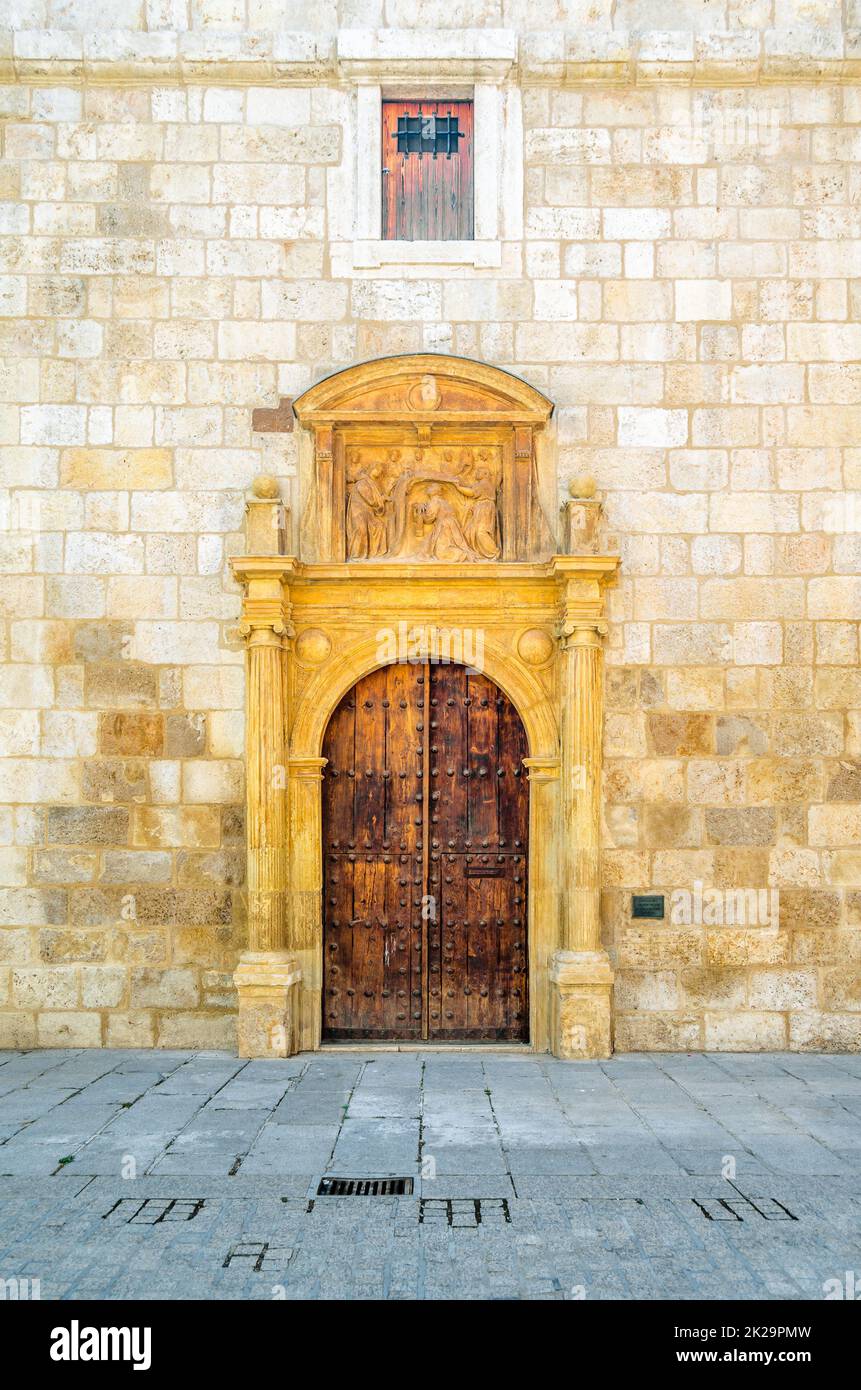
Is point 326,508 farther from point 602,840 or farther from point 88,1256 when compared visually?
point 88,1256

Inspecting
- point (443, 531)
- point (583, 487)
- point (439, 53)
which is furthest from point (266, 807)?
point (439, 53)

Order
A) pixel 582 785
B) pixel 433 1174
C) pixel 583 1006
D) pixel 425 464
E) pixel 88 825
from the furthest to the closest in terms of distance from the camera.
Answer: pixel 425 464 → pixel 88 825 → pixel 582 785 → pixel 583 1006 → pixel 433 1174

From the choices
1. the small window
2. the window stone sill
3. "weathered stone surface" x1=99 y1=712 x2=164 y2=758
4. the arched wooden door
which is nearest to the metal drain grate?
the arched wooden door

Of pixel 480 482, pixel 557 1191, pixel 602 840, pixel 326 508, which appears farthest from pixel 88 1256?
pixel 480 482

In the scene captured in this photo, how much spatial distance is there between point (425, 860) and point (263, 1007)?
4.34ft

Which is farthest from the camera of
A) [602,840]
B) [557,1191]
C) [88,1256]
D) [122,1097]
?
[602,840]

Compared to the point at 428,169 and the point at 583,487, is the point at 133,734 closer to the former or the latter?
the point at 583,487

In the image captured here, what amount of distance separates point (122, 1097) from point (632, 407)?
16.5 ft

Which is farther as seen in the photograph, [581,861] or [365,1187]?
[581,861]

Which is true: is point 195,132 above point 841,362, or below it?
above

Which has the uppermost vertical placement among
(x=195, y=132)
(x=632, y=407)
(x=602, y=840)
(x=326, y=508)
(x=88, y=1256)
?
(x=195, y=132)

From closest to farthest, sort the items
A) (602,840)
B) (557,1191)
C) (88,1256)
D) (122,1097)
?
(88,1256)
(557,1191)
(122,1097)
(602,840)

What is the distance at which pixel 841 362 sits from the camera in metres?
6.79

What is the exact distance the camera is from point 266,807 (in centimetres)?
652
